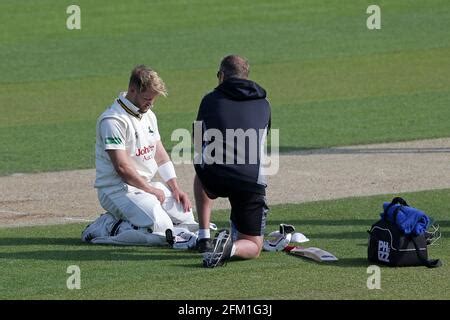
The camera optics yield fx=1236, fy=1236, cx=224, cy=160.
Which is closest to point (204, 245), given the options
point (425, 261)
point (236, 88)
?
point (236, 88)

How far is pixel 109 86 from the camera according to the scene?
24094mm

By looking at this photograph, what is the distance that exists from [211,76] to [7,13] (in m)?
8.60

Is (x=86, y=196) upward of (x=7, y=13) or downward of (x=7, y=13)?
downward

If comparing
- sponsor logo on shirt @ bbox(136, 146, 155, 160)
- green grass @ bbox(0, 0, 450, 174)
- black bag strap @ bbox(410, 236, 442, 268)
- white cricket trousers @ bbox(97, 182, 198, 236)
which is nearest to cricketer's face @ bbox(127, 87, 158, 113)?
sponsor logo on shirt @ bbox(136, 146, 155, 160)

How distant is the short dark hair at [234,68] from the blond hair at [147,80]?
0.70 metres

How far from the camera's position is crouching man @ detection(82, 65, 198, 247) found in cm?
1082

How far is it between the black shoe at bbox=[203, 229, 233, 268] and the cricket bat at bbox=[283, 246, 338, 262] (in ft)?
2.40

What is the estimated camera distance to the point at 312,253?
10.1 meters

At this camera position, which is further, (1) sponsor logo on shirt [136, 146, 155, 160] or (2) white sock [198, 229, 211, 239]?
(1) sponsor logo on shirt [136, 146, 155, 160]

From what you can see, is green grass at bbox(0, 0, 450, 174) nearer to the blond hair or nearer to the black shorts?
the blond hair

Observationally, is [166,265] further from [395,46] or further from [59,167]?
[395,46]

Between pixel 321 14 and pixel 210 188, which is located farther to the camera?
pixel 321 14

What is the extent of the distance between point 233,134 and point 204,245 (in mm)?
998

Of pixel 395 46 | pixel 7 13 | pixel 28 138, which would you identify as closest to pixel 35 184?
pixel 28 138
